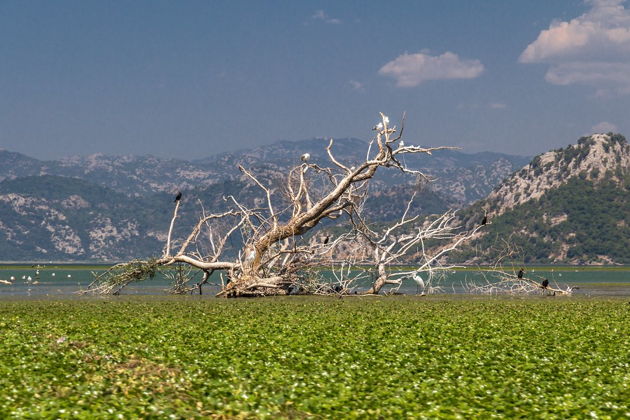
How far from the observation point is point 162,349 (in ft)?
93.1

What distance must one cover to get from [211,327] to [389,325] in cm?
752

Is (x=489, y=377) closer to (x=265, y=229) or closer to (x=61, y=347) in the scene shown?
(x=61, y=347)

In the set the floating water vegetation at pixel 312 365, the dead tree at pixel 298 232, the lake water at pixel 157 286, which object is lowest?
the floating water vegetation at pixel 312 365

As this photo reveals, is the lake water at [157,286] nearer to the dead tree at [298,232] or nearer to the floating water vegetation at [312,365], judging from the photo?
the dead tree at [298,232]

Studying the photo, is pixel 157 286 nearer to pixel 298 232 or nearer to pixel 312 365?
pixel 298 232

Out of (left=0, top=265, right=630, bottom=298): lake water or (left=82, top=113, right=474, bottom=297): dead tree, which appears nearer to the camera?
(left=82, top=113, right=474, bottom=297): dead tree

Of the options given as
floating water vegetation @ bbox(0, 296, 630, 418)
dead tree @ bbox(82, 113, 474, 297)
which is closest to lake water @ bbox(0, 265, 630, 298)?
A: dead tree @ bbox(82, 113, 474, 297)

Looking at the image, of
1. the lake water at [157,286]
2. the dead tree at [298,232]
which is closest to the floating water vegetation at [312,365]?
the dead tree at [298,232]

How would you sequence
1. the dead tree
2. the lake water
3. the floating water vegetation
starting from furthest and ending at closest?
the lake water
the dead tree
the floating water vegetation

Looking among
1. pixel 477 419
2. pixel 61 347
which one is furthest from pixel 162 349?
pixel 477 419

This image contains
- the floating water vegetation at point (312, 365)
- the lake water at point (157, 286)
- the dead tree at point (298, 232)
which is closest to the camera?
the floating water vegetation at point (312, 365)

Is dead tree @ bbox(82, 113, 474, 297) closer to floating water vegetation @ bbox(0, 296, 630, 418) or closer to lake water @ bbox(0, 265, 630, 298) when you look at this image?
lake water @ bbox(0, 265, 630, 298)

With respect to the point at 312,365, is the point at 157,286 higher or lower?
higher

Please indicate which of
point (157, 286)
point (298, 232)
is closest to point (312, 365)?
point (298, 232)
